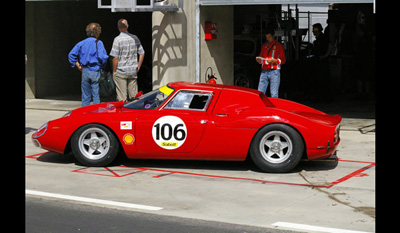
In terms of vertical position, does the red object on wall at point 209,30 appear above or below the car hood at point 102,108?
above

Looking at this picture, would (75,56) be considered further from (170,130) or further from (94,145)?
(170,130)

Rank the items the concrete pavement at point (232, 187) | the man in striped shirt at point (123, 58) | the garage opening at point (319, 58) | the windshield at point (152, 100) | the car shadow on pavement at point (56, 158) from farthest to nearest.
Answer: the garage opening at point (319, 58), the man in striped shirt at point (123, 58), the car shadow on pavement at point (56, 158), the windshield at point (152, 100), the concrete pavement at point (232, 187)

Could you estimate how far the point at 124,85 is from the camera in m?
12.0

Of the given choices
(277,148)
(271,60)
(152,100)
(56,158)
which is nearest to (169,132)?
(152,100)

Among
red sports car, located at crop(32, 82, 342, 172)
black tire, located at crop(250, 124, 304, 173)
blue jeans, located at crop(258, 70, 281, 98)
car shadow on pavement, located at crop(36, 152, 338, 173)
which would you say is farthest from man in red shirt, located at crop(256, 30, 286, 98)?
black tire, located at crop(250, 124, 304, 173)

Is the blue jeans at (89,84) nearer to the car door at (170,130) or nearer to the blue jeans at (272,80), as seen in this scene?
the blue jeans at (272,80)

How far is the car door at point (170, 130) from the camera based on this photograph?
8375 millimetres

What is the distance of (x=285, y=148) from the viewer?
8336 mm

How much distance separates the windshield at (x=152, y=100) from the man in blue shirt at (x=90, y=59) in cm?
314

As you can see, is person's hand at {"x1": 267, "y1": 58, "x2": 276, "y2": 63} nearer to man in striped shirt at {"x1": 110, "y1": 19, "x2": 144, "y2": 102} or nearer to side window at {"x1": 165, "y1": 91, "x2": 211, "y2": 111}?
man in striped shirt at {"x1": 110, "y1": 19, "x2": 144, "y2": 102}

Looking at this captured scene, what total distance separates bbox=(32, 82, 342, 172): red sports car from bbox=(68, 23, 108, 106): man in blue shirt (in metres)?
3.28

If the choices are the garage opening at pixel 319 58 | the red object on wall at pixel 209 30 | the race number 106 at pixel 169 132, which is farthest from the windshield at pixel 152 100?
the garage opening at pixel 319 58
